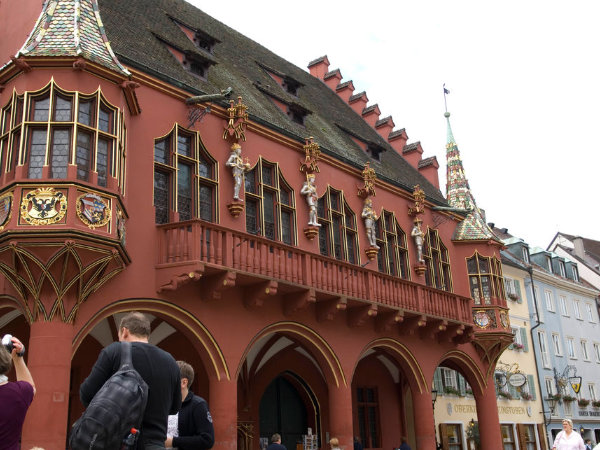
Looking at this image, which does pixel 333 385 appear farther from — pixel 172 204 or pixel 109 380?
pixel 109 380

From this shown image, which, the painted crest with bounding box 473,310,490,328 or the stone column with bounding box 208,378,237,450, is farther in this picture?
the painted crest with bounding box 473,310,490,328

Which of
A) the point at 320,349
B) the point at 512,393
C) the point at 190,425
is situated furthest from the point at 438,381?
the point at 190,425

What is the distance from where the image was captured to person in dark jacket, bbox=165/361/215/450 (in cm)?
605

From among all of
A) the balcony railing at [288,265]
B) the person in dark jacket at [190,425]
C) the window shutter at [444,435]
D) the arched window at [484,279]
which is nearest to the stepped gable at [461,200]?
the arched window at [484,279]

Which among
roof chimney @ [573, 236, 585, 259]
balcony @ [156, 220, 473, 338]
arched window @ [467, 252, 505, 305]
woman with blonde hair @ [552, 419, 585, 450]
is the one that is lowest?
woman with blonde hair @ [552, 419, 585, 450]

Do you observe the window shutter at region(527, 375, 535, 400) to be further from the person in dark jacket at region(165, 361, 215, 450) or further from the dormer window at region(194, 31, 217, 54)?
the person in dark jacket at region(165, 361, 215, 450)

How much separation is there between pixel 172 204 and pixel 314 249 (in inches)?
194

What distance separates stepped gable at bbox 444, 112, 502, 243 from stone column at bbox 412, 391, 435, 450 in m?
7.06

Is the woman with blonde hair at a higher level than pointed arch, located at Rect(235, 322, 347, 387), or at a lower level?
lower

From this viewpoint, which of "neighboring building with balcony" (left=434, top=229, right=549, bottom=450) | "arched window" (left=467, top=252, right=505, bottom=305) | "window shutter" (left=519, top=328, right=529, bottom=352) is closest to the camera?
"arched window" (left=467, top=252, right=505, bottom=305)

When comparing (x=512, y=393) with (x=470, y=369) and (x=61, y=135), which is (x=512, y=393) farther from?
(x=61, y=135)

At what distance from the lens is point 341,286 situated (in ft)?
59.3

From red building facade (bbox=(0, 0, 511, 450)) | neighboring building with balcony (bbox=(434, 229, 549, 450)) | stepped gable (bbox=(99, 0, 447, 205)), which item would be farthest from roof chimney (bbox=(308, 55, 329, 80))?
neighboring building with balcony (bbox=(434, 229, 549, 450))

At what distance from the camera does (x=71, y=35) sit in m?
13.9
